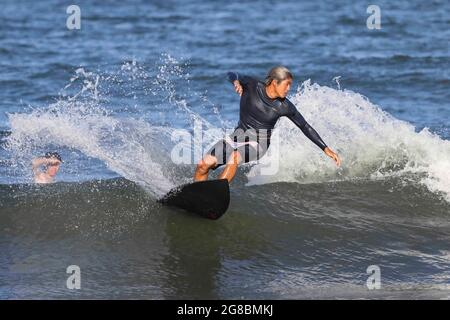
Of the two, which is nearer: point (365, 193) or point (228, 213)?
point (228, 213)

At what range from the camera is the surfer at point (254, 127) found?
30.6 ft

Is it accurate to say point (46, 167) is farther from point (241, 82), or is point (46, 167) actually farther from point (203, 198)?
point (241, 82)

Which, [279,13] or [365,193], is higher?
[279,13]

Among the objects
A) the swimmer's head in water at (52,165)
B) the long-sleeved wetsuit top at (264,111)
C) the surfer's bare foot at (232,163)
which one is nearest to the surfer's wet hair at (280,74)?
the long-sleeved wetsuit top at (264,111)

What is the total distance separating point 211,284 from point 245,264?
0.66m

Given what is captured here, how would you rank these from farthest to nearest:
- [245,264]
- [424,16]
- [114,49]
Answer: [424,16] → [114,49] → [245,264]

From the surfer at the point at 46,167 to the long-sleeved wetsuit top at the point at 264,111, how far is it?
9.28 ft

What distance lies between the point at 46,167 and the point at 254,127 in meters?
3.07

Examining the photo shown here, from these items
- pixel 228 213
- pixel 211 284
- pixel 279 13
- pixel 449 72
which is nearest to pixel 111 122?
pixel 228 213

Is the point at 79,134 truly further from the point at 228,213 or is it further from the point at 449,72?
the point at 449,72

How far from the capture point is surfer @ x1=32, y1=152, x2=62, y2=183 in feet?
36.2
